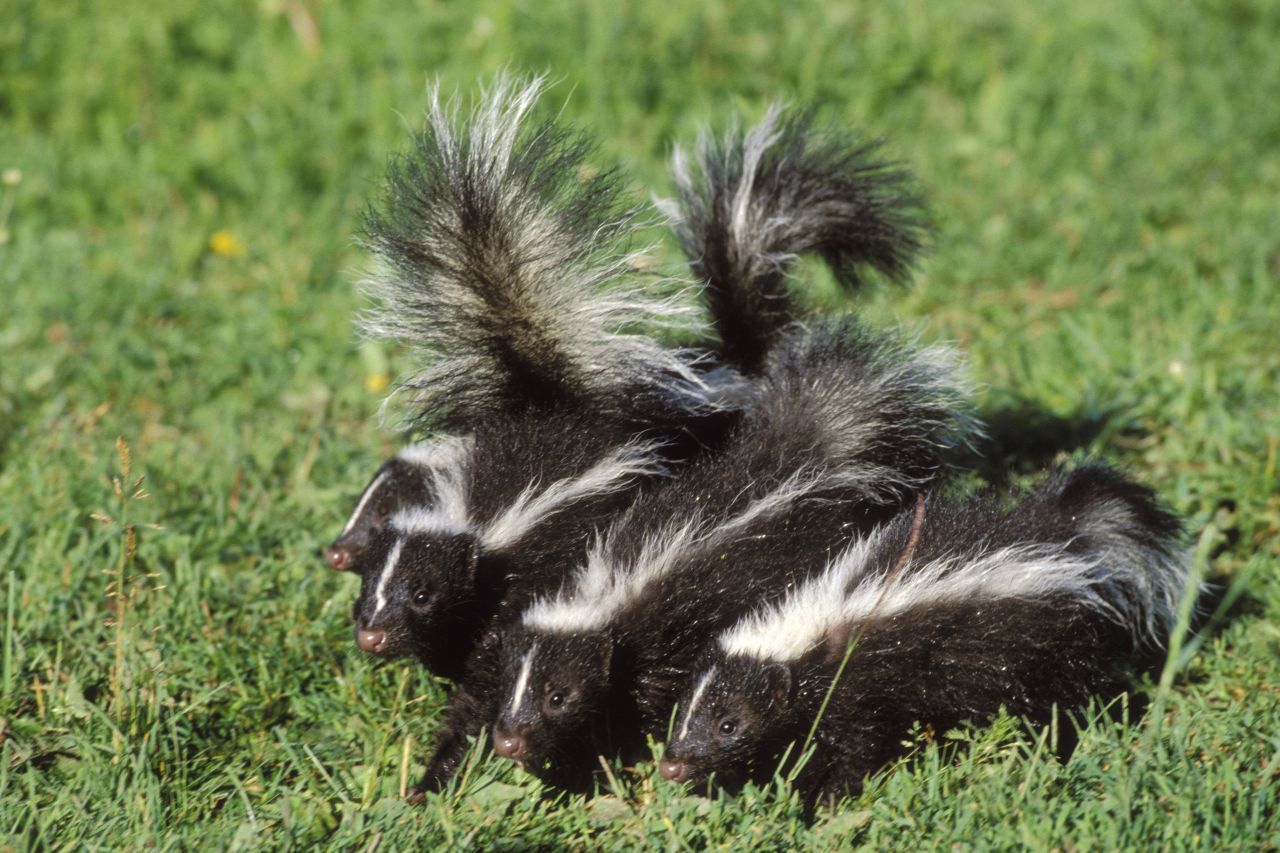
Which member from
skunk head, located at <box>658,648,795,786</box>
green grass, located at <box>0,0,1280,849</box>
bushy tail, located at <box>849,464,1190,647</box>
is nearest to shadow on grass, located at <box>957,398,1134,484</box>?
green grass, located at <box>0,0,1280,849</box>

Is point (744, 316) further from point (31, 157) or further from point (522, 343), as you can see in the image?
point (31, 157)

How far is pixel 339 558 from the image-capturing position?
152 inches

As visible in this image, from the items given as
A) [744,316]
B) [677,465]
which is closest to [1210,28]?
[744,316]

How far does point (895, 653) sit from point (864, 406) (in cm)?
71

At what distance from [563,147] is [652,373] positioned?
615mm

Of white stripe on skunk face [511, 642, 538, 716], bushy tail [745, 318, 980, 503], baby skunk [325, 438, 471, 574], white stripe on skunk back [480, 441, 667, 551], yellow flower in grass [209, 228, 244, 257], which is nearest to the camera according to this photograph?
white stripe on skunk face [511, 642, 538, 716]

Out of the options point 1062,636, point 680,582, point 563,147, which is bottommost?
point 1062,636

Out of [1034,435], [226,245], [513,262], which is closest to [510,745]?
[513,262]

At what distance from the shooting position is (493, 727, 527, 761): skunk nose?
10.5 ft

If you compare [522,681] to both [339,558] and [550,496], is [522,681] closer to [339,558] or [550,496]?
[550,496]

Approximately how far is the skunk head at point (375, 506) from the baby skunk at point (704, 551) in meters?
0.59

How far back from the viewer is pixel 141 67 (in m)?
6.95

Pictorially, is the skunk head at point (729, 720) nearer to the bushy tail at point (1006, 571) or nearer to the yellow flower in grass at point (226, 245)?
the bushy tail at point (1006, 571)

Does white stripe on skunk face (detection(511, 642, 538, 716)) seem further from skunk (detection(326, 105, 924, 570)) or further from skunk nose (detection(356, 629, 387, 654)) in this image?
skunk (detection(326, 105, 924, 570))
